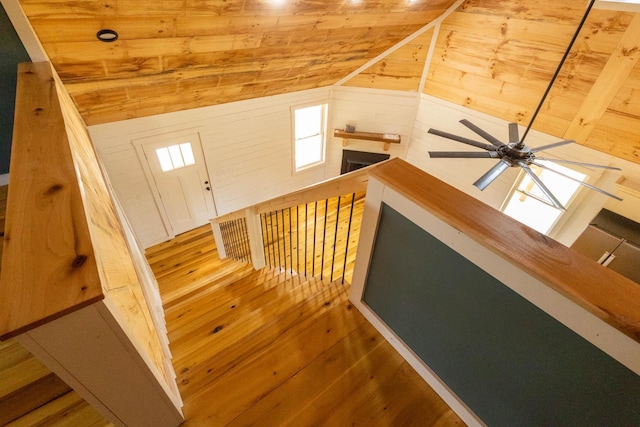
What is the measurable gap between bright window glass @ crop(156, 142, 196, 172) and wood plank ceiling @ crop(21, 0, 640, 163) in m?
0.59

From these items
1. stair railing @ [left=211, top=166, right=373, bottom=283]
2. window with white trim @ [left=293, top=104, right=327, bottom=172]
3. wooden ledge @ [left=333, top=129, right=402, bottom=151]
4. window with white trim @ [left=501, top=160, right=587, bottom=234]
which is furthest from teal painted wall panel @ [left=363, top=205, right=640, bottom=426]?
window with white trim @ [left=293, top=104, right=327, bottom=172]

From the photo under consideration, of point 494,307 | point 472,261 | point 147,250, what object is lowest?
point 147,250

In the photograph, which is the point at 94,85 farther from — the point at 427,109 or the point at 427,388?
the point at 427,109

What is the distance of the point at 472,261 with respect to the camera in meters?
1.09

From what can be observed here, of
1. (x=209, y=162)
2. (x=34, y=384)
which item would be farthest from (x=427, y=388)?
(x=209, y=162)

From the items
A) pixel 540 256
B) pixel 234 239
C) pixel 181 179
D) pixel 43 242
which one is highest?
pixel 43 242

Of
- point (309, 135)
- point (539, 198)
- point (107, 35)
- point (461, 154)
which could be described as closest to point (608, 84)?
point (539, 198)

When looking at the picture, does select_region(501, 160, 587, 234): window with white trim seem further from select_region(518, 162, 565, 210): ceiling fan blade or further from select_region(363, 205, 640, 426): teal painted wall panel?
select_region(363, 205, 640, 426): teal painted wall panel

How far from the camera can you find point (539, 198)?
4.00 meters

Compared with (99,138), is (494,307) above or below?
above

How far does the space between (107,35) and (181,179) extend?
2.45m

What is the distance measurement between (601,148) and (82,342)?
490cm

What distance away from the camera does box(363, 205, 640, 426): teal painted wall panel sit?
882 mm

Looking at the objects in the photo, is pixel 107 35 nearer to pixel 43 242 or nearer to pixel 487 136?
pixel 43 242
